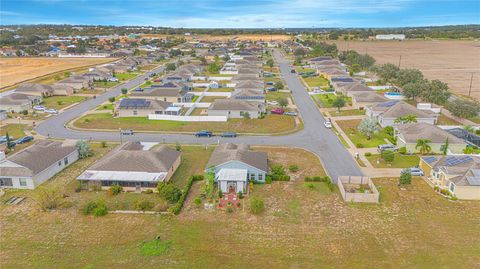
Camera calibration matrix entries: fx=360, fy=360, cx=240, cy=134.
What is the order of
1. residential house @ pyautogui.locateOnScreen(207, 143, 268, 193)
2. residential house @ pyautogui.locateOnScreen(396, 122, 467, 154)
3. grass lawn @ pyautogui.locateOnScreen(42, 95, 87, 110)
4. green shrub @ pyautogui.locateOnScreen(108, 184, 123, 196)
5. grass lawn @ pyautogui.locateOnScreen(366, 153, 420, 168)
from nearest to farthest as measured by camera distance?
green shrub @ pyautogui.locateOnScreen(108, 184, 123, 196), residential house @ pyautogui.locateOnScreen(207, 143, 268, 193), grass lawn @ pyautogui.locateOnScreen(366, 153, 420, 168), residential house @ pyautogui.locateOnScreen(396, 122, 467, 154), grass lawn @ pyautogui.locateOnScreen(42, 95, 87, 110)

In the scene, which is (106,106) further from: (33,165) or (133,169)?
(133,169)

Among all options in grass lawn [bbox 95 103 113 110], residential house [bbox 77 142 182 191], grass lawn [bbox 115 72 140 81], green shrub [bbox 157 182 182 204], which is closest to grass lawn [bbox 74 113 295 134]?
grass lawn [bbox 95 103 113 110]

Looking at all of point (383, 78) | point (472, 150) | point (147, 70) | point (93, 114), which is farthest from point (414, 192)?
point (147, 70)

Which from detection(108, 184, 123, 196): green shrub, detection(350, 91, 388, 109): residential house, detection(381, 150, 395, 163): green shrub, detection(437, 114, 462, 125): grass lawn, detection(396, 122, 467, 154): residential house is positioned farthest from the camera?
detection(350, 91, 388, 109): residential house

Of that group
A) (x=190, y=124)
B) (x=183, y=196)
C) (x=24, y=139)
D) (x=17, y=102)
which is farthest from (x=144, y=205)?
(x=17, y=102)

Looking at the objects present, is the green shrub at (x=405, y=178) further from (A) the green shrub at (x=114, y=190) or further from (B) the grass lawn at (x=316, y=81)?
(B) the grass lawn at (x=316, y=81)

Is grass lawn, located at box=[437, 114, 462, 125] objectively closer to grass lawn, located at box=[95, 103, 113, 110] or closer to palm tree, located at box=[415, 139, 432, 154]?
palm tree, located at box=[415, 139, 432, 154]

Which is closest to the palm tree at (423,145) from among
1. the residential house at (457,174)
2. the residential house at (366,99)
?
the residential house at (457,174)

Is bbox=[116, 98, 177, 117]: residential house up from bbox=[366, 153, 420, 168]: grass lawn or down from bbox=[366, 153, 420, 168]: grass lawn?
up
